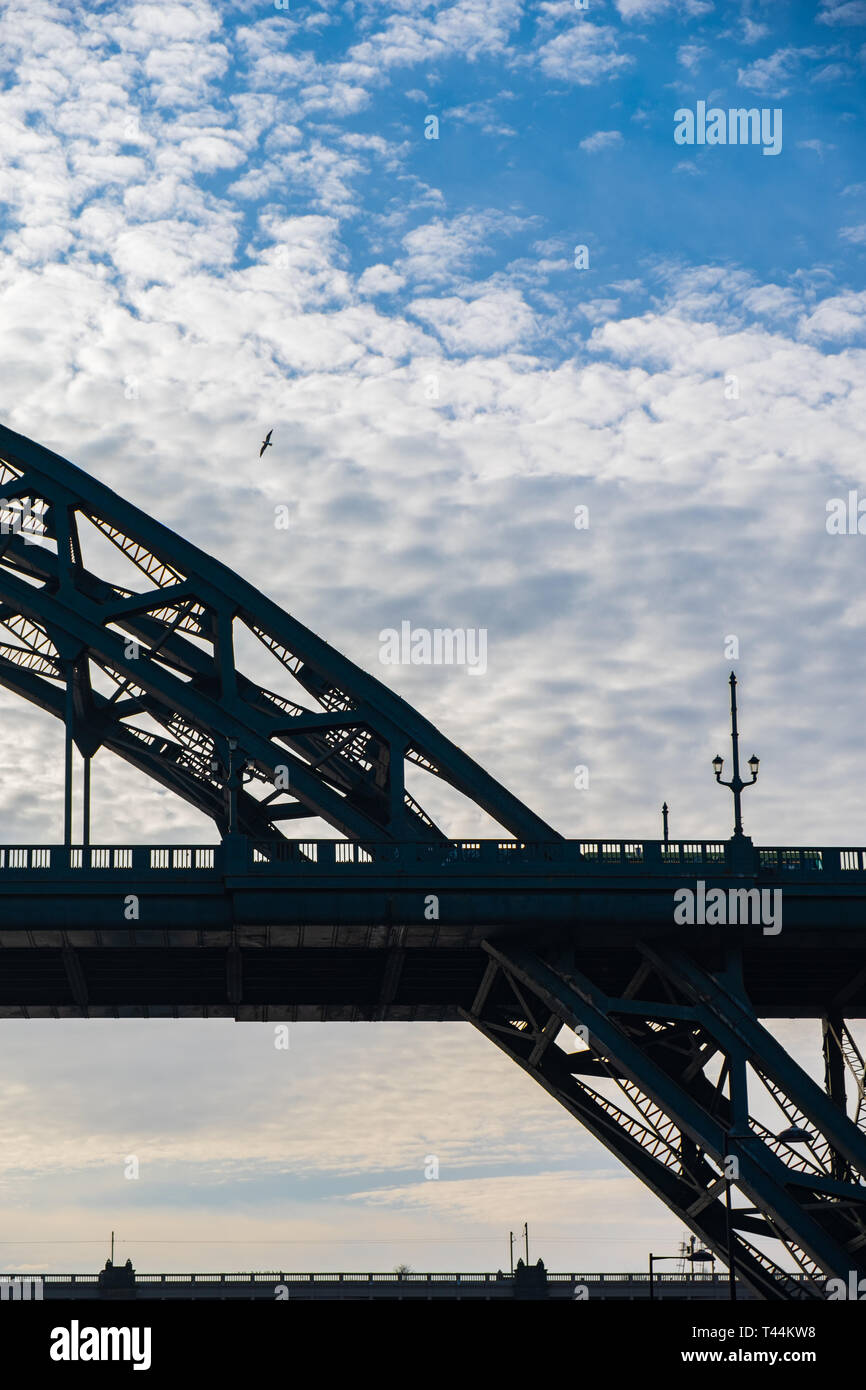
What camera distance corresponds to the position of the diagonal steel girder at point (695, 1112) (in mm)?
50594

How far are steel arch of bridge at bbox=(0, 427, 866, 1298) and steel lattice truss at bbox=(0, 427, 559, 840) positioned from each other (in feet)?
0.23

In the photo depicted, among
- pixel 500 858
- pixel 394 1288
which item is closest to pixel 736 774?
pixel 500 858

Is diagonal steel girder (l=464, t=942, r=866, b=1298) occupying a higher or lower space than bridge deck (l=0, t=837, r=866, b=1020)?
lower

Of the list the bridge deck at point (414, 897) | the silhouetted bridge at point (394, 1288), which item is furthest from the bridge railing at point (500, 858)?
the silhouetted bridge at point (394, 1288)

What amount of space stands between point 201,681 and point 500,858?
11976 millimetres

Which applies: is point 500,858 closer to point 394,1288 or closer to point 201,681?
point 201,681

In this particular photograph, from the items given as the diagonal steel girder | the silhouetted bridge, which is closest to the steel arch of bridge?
the diagonal steel girder

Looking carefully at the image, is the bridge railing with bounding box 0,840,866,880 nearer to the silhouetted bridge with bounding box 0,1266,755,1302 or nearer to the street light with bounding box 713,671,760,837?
the street light with bounding box 713,671,760,837

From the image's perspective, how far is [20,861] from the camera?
173 feet

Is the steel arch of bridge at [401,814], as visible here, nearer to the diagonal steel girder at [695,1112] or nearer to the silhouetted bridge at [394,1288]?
the diagonal steel girder at [695,1112]

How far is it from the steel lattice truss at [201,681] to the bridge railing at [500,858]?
1203mm

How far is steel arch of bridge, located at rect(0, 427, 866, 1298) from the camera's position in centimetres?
5147
